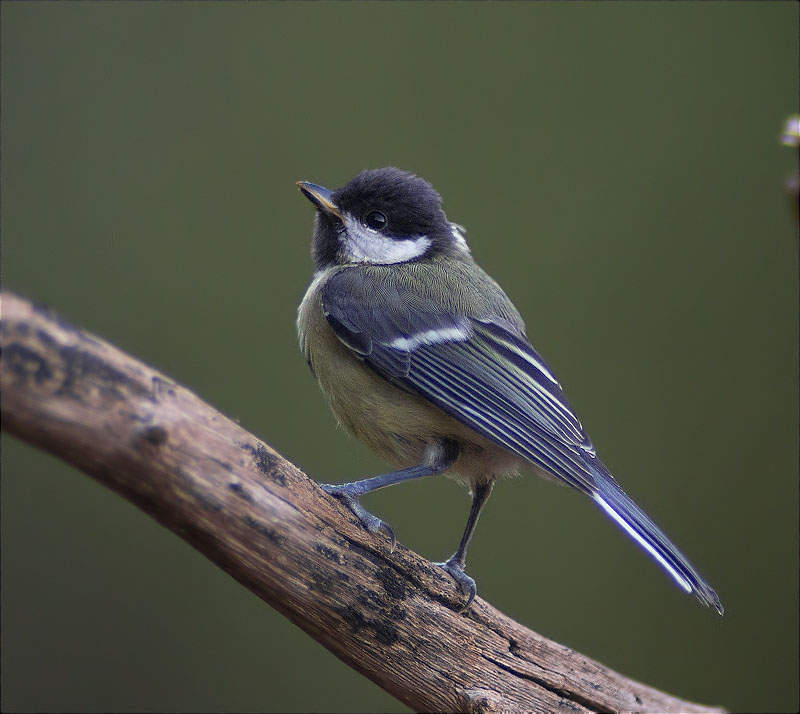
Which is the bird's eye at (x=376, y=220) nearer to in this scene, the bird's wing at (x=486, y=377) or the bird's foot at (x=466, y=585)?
the bird's wing at (x=486, y=377)

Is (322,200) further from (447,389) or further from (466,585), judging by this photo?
(466,585)

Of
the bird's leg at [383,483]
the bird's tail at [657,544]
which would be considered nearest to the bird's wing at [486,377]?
the bird's tail at [657,544]

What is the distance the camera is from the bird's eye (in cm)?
210

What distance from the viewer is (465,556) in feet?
6.25

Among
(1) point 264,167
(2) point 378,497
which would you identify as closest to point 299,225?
(1) point 264,167

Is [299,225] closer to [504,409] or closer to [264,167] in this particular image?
[264,167]

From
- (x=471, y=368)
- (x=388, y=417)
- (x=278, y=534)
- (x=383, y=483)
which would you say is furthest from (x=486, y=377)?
(x=278, y=534)

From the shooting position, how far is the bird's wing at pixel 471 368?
165 cm

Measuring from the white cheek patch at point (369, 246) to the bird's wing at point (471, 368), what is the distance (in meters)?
0.17

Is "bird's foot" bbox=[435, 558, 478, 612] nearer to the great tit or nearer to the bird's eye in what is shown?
the great tit

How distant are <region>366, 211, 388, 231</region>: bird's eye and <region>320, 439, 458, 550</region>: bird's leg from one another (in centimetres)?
64

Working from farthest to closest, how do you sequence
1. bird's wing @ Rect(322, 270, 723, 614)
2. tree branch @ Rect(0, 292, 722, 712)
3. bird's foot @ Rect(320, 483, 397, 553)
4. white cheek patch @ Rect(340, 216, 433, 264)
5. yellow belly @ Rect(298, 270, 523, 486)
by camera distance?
white cheek patch @ Rect(340, 216, 433, 264) → yellow belly @ Rect(298, 270, 523, 486) → bird's wing @ Rect(322, 270, 723, 614) → bird's foot @ Rect(320, 483, 397, 553) → tree branch @ Rect(0, 292, 722, 712)

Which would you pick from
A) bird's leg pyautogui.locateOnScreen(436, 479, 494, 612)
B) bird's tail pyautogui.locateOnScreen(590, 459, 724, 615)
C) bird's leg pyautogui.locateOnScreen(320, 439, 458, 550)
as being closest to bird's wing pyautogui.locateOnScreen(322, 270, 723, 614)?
bird's tail pyautogui.locateOnScreen(590, 459, 724, 615)

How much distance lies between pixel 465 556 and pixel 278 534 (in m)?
0.73
